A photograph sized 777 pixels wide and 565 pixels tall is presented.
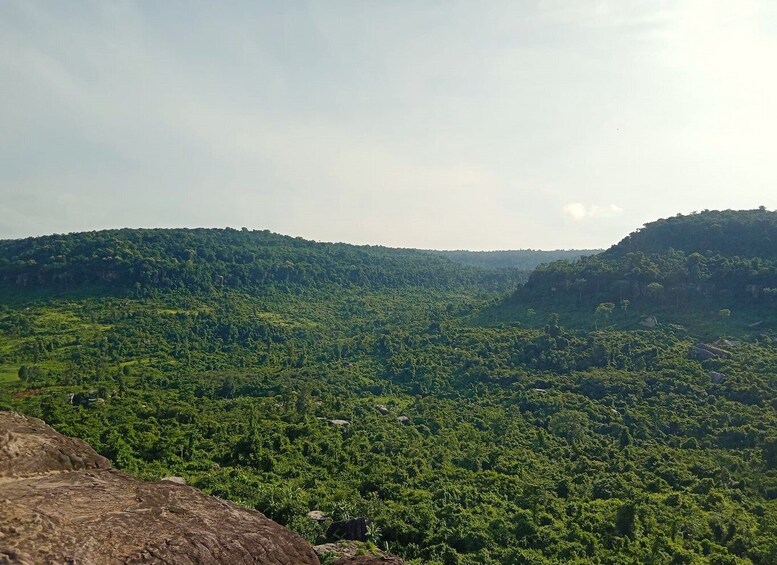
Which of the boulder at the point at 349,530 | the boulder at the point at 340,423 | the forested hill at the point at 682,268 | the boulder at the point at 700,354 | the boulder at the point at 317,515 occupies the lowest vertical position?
the boulder at the point at 340,423

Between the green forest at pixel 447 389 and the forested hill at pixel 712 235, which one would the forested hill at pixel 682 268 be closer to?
the forested hill at pixel 712 235

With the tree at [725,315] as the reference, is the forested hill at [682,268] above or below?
above

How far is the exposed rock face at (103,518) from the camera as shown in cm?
1046

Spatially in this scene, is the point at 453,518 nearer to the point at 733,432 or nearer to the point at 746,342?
the point at 733,432

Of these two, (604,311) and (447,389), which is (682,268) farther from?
(447,389)

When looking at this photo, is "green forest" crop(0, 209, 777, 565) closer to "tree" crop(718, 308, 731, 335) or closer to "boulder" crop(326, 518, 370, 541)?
"tree" crop(718, 308, 731, 335)

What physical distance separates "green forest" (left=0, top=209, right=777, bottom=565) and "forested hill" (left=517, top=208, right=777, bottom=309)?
424 millimetres

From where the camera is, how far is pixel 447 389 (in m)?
67.1

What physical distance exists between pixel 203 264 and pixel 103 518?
123 metres

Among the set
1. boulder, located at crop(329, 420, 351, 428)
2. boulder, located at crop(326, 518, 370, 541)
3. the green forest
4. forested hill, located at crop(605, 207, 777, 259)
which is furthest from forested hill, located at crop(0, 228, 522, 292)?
boulder, located at crop(326, 518, 370, 541)

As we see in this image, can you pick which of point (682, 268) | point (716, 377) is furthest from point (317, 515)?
point (682, 268)

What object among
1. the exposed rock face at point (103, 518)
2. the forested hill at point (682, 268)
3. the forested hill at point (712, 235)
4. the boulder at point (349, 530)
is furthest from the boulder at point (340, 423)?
the forested hill at point (712, 235)

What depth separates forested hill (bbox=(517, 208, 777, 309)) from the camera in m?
81.6

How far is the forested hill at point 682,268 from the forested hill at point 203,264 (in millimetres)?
57794
